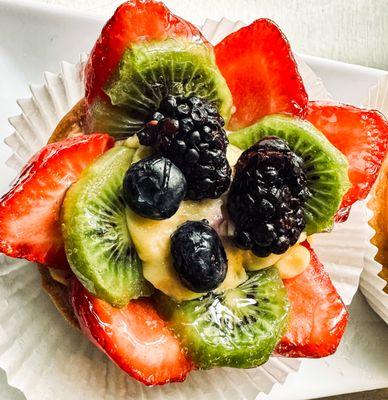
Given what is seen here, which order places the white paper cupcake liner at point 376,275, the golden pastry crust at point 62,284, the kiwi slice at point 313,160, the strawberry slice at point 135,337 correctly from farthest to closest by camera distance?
the white paper cupcake liner at point 376,275 < the golden pastry crust at point 62,284 < the kiwi slice at point 313,160 < the strawberry slice at point 135,337

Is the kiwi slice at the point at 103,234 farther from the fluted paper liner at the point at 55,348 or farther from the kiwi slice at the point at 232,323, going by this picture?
the fluted paper liner at the point at 55,348

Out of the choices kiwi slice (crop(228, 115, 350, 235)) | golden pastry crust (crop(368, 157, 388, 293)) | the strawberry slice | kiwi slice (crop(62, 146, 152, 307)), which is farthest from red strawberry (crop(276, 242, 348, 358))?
golden pastry crust (crop(368, 157, 388, 293))

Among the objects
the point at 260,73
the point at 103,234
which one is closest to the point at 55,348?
the point at 103,234

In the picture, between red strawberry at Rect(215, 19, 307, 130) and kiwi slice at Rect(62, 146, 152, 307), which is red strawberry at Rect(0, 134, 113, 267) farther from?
red strawberry at Rect(215, 19, 307, 130)

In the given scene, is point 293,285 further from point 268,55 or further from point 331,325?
point 268,55

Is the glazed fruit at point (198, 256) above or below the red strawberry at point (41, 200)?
below

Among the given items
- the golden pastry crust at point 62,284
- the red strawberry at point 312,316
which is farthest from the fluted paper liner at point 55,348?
the red strawberry at point 312,316

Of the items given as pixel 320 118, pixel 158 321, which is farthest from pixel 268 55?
pixel 158 321
